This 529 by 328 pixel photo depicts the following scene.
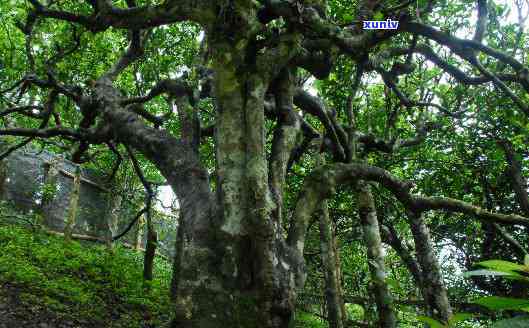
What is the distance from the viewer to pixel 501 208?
10.6 meters

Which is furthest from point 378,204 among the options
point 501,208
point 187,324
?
point 187,324

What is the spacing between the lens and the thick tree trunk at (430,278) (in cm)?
514

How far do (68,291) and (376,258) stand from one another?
18.9 ft

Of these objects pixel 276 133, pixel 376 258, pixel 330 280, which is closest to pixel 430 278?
pixel 376 258

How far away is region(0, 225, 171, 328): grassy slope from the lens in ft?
21.3

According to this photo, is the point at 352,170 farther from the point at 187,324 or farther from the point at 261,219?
the point at 187,324

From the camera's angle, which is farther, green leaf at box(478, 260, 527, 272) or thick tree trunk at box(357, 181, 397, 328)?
thick tree trunk at box(357, 181, 397, 328)

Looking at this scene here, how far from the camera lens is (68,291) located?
24.2 ft

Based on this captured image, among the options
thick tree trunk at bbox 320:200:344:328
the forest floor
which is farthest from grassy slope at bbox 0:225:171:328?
thick tree trunk at bbox 320:200:344:328

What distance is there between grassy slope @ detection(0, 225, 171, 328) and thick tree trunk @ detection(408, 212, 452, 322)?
4677mm

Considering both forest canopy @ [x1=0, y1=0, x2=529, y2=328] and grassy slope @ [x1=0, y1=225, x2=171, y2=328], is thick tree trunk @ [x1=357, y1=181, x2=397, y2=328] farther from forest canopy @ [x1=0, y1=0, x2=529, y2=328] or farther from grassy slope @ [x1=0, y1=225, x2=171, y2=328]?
grassy slope @ [x1=0, y1=225, x2=171, y2=328]

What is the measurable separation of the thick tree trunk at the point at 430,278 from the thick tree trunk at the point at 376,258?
0.58m

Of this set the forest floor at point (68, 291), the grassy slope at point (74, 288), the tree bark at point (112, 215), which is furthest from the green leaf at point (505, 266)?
the tree bark at point (112, 215)

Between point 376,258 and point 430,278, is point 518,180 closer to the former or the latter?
point 430,278
